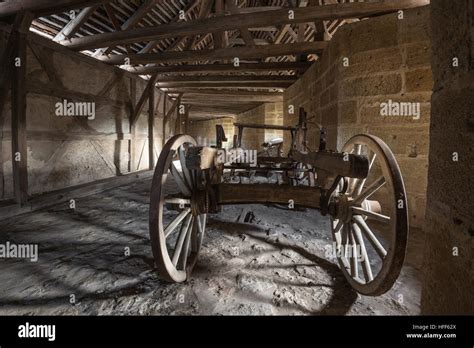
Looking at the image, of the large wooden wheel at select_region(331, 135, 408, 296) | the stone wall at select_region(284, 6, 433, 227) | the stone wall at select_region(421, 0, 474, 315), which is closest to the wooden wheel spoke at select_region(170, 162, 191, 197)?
the large wooden wheel at select_region(331, 135, 408, 296)

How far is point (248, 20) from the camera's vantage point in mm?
4160

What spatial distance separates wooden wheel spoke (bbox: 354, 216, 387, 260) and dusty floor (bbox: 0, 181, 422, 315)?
42 cm

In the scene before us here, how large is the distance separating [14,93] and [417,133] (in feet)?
21.4

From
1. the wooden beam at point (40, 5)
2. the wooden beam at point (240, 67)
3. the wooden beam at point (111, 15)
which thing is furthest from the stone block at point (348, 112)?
the wooden beam at point (111, 15)

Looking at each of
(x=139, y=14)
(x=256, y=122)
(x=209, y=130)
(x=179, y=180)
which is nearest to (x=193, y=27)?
(x=139, y=14)

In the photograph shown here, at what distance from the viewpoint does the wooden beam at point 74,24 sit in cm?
475

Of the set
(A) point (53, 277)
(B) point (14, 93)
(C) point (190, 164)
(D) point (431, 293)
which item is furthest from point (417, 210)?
(B) point (14, 93)

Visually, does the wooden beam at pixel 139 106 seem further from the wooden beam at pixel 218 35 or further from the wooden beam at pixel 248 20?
the wooden beam at pixel 218 35

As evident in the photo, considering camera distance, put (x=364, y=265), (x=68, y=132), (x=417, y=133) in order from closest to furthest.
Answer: (x=364, y=265), (x=417, y=133), (x=68, y=132)

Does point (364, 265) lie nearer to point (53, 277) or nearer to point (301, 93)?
point (53, 277)

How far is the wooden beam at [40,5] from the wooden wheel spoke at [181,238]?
400 cm
